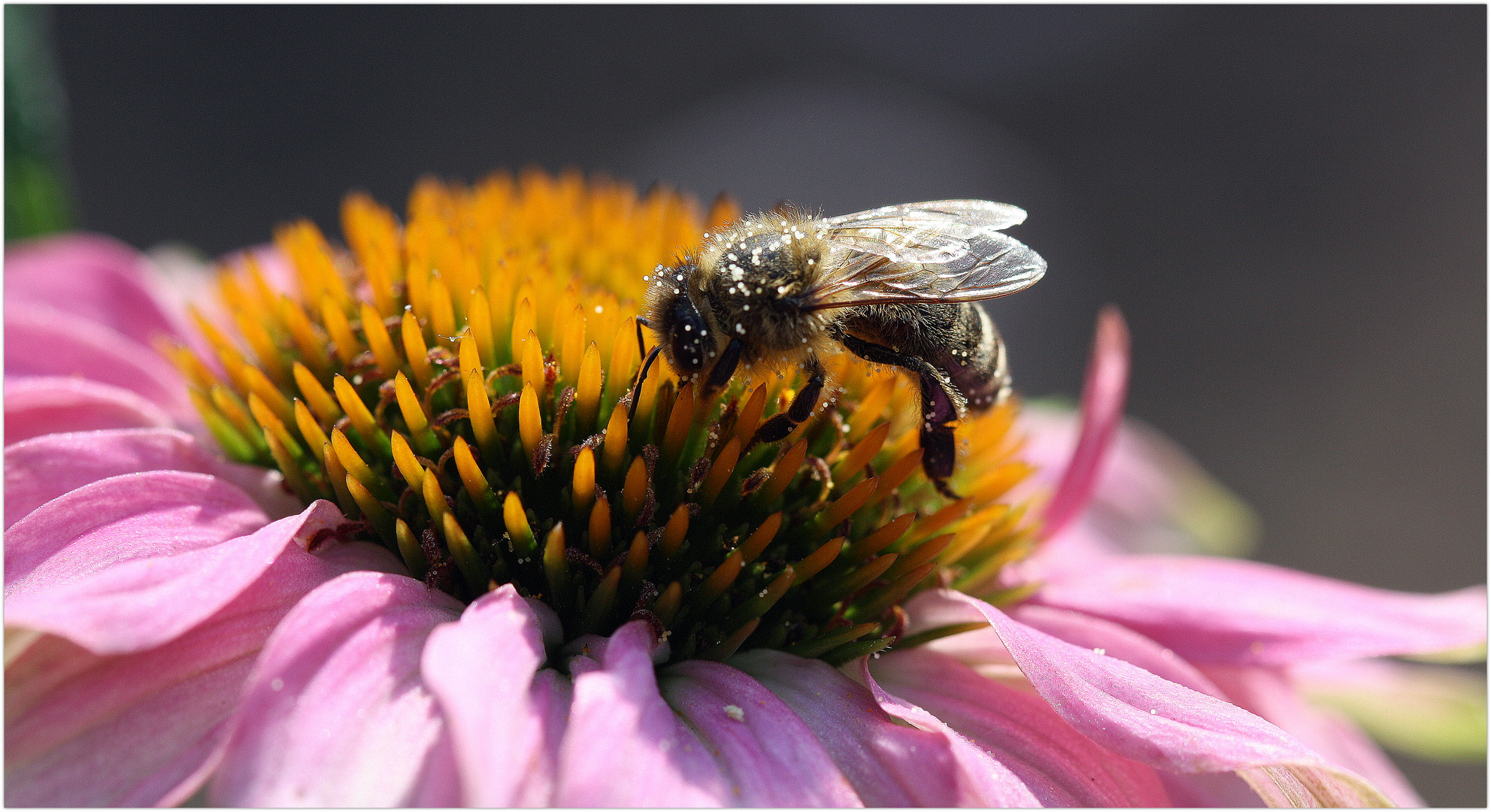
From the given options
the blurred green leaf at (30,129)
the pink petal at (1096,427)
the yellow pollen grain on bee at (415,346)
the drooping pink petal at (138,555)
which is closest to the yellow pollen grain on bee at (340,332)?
the yellow pollen grain on bee at (415,346)

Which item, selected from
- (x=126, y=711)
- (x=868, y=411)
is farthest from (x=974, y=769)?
(x=126, y=711)

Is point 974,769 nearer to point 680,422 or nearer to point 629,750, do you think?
point 629,750

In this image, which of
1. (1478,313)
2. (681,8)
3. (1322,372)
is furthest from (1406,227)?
(681,8)

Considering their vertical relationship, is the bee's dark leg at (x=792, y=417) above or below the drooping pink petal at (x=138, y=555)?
above

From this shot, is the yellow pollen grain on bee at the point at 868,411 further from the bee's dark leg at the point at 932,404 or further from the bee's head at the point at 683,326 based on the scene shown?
the bee's head at the point at 683,326

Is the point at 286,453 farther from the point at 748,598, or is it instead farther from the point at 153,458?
the point at 748,598

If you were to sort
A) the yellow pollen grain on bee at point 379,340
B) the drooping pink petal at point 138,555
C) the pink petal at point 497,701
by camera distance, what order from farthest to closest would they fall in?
1. the yellow pollen grain on bee at point 379,340
2. the drooping pink petal at point 138,555
3. the pink petal at point 497,701

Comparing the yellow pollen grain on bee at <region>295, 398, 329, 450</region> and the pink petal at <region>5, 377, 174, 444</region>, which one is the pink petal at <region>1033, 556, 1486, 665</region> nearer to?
the yellow pollen grain on bee at <region>295, 398, 329, 450</region>

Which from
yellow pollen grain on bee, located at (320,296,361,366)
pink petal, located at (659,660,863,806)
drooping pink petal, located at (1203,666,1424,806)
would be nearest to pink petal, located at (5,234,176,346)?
yellow pollen grain on bee, located at (320,296,361,366)
